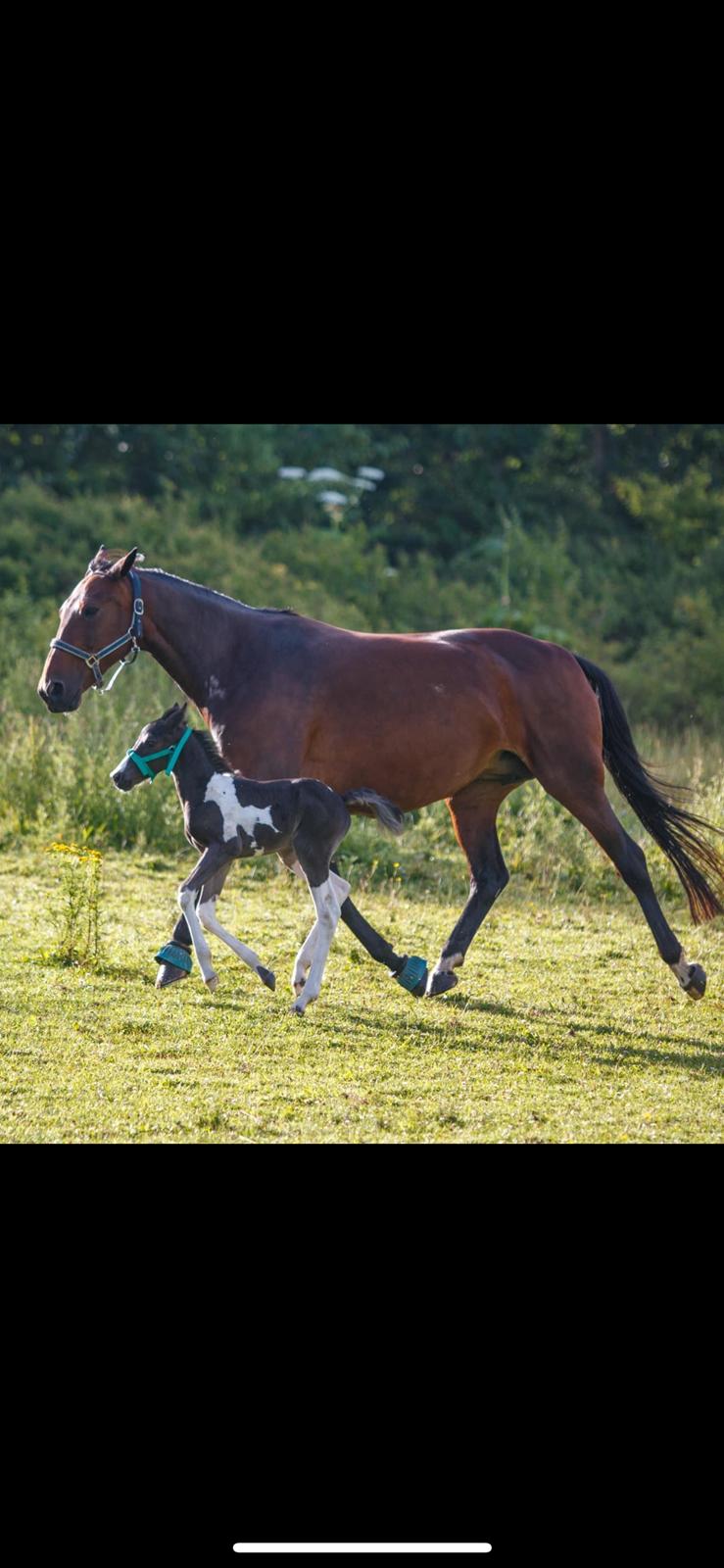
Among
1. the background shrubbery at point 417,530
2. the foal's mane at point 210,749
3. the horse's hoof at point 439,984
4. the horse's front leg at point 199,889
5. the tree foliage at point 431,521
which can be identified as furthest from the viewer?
the tree foliage at point 431,521

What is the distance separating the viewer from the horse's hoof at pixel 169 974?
287 inches

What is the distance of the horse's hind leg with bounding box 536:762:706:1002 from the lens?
759cm

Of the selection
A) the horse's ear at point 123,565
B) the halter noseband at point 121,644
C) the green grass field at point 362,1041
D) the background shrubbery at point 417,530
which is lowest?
the green grass field at point 362,1041

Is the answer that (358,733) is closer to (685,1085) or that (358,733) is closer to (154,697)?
(685,1085)

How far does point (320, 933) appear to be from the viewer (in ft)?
23.1

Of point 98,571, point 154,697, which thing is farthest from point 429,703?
point 154,697

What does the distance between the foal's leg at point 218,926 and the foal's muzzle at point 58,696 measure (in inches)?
39.8

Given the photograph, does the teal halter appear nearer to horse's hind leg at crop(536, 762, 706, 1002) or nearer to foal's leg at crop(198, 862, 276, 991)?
foal's leg at crop(198, 862, 276, 991)

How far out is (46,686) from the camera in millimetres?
7195

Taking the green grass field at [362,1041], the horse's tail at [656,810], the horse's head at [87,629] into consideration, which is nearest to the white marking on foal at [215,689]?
the horse's head at [87,629]

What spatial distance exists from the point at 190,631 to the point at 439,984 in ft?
6.68

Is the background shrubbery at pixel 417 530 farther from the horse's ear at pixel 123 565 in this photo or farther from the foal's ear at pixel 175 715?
the foal's ear at pixel 175 715

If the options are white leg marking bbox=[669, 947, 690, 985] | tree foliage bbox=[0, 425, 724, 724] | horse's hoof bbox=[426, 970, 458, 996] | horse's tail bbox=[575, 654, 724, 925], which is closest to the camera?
white leg marking bbox=[669, 947, 690, 985]

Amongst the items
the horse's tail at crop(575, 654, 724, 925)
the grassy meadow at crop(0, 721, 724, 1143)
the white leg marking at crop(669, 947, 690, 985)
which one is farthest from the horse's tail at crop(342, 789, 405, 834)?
Answer: the white leg marking at crop(669, 947, 690, 985)
